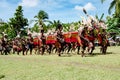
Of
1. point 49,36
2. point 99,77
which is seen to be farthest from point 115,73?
point 49,36

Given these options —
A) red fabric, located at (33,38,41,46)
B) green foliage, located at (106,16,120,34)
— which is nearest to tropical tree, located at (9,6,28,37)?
green foliage, located at (106,16,120,34)

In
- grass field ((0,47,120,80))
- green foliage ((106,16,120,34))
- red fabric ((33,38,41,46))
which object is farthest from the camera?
green foliage ((106,16,120,34))

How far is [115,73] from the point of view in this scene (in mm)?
13914

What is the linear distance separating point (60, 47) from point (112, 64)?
8.99m

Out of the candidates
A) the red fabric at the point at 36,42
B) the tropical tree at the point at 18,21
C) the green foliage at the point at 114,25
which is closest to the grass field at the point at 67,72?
the red fabric at the point at 36,42

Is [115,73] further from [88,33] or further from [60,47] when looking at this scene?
[60,47]

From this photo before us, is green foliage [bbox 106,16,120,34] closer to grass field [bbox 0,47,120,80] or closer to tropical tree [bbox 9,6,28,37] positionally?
tropical tree [bbox 9,6,28,37]

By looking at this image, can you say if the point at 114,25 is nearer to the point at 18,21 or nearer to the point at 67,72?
the point at 18,21

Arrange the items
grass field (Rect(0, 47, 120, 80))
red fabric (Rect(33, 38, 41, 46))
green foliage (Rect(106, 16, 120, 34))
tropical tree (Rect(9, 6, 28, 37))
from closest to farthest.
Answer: grass field (Rect(0, 47, 120, 80)), red fabric (Rect(33, 38, 41, 46)), green foliage (Rect(106, 16, 120, 34)), tropical tree (Rect(9, 6, 28, 37))

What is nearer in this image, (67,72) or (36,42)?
(67,72)

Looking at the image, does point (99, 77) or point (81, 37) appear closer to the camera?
point (99, 77)

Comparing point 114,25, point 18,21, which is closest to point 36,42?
point 114,25

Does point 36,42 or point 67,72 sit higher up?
point 36,42

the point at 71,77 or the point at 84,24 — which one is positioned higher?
the point at 84,24
